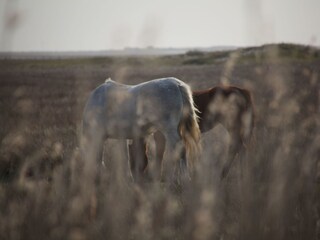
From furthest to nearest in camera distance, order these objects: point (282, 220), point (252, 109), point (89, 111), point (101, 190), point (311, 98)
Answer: point (311, 98)
point (252, 109)
point (89, 111)
point (101, 190)
point (282, 220)

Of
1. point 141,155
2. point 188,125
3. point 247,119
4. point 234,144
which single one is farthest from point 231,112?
point 141,155

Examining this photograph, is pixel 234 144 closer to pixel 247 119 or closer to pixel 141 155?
pixel 247 119

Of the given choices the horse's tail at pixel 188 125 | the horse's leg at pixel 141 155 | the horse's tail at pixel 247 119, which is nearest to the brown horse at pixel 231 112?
the horse's tail at pixel 247 119

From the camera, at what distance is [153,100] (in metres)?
5.14

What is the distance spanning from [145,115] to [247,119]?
2287mm

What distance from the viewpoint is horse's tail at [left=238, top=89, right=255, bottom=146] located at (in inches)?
259

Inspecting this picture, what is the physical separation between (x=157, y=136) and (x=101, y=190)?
6.01 feet

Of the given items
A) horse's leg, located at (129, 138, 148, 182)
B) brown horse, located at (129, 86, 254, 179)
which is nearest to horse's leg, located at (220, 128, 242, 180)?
brown horse, located at (129, 86, 254, 179)

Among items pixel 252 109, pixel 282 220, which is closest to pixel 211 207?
pixel 282 220

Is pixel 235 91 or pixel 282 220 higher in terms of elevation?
pixel 235 91

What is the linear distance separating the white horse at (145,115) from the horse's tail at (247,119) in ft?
4.80

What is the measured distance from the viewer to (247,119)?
6793 mm

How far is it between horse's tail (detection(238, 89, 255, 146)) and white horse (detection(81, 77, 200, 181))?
1464 mm

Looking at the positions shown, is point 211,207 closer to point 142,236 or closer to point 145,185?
point 142,236
